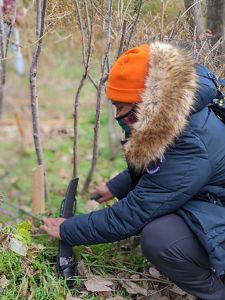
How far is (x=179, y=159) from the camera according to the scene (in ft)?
7.02

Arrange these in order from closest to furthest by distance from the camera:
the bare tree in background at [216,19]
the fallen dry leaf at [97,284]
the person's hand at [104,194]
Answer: the fallen dry leaf at [97,284] < the bare tree in background at [216,19] < the person's hand at [104,194]

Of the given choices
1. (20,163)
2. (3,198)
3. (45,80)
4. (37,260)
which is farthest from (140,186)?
(45,80)

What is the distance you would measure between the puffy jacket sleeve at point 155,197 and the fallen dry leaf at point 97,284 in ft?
0.82

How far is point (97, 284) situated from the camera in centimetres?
249

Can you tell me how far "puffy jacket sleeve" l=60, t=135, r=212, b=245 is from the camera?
6.97 ft

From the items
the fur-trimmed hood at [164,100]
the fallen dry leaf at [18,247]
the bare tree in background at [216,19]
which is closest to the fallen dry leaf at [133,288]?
the fallen dry leaf at [18,247]

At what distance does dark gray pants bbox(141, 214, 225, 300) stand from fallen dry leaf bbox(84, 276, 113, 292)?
1.18ft

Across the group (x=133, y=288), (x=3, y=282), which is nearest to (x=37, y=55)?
(x=3, y=282)

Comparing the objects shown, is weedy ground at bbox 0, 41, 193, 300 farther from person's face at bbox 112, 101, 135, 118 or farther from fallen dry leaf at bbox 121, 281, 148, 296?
person's face at bbox 112, 101, 135, 118

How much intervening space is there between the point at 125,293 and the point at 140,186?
67 cm

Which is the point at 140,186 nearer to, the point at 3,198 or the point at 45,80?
the point at 3,198

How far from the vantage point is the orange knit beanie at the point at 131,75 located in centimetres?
211

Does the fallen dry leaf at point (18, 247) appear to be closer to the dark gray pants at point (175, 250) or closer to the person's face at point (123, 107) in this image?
the dark gray pants at point (175, 250)

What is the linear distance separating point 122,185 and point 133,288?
0.66m
